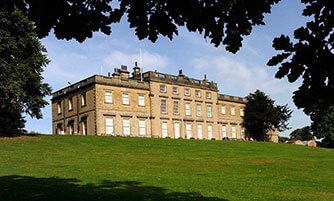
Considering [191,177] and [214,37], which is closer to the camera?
[214,37]

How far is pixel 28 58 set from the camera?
34875 millimetres

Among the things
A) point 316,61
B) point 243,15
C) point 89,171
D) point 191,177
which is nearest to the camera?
point 316,61

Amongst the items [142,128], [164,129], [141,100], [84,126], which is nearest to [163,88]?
[141,100]

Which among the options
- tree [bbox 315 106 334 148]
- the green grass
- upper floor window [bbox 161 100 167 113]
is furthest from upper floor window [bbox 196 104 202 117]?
the green grass

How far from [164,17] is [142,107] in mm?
49161

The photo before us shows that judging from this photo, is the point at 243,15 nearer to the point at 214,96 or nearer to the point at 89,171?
the point at 89,171

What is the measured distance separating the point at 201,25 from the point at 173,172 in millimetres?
13490

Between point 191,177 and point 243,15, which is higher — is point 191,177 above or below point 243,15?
below

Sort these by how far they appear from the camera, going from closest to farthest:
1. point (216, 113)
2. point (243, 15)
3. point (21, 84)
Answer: point (243, 15)
point (21, 84)
point (216, 113)

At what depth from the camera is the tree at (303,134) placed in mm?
135000

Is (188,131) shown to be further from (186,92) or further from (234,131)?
(234,131)

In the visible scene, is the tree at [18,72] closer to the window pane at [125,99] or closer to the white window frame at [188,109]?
the window pane at [125,99]

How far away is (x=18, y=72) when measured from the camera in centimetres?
3306

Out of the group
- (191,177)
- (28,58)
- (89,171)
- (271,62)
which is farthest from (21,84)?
(271,62)
